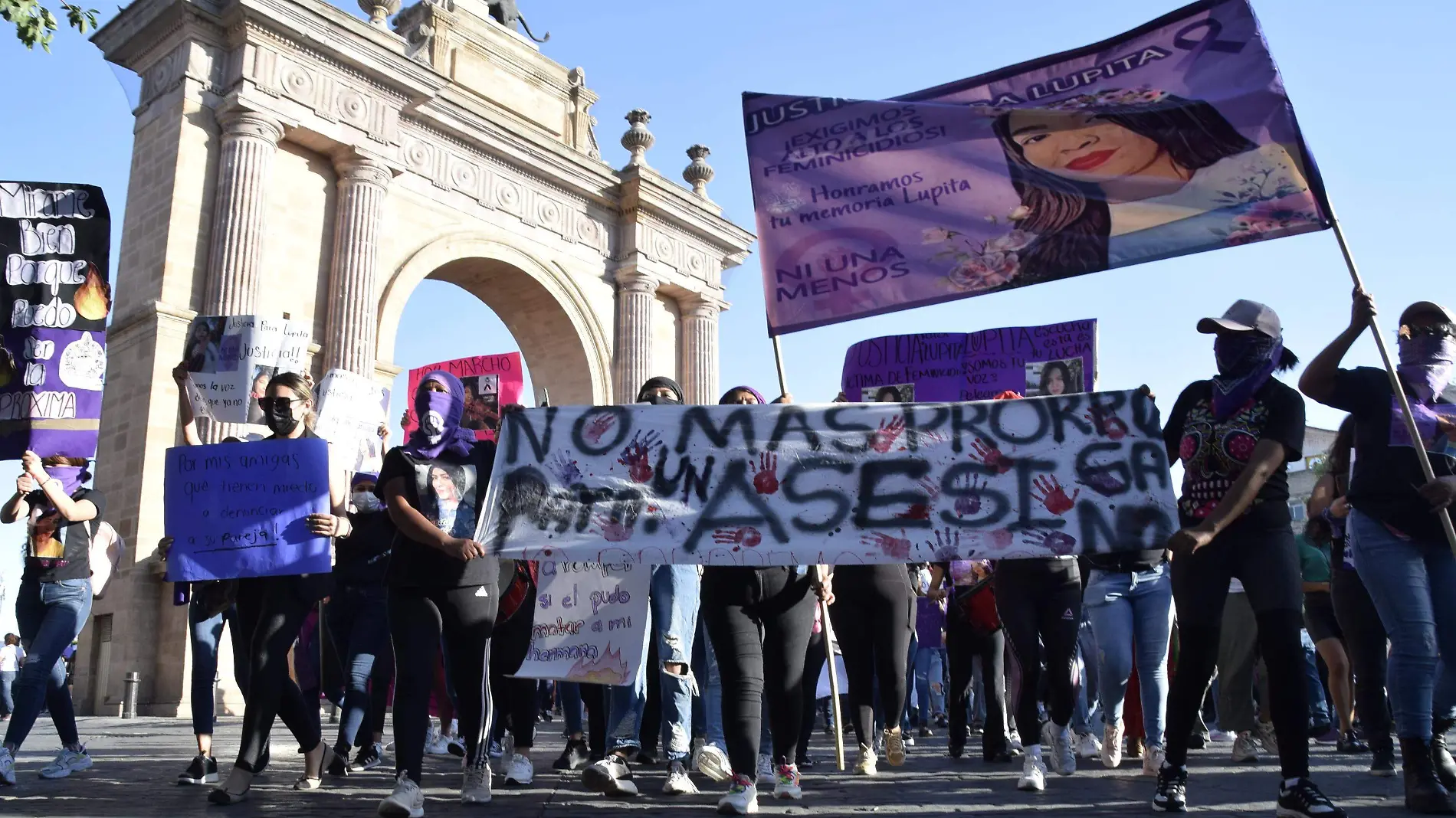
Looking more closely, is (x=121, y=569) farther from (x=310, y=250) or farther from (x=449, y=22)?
(x=449, y=22)

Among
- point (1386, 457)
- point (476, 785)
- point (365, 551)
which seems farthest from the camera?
point (365, 551)

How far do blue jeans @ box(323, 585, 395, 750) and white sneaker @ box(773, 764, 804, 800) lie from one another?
260cm

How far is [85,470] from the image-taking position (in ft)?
23.4

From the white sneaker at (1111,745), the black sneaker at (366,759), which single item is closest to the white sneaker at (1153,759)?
the white sneaker at (1111,745)

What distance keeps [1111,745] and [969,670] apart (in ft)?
5.93

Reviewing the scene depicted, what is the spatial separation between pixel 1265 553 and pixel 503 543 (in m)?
3.13

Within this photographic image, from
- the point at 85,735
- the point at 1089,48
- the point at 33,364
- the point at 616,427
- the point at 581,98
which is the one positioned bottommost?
the point at 85,735

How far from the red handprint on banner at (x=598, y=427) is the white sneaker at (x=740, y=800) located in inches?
67.3

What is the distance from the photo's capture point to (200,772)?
6.27 m

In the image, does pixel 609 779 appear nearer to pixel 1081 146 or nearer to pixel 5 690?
pixel 1081 146

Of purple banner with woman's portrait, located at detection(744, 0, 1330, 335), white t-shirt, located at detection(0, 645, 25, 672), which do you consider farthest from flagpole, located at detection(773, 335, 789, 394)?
white t-shirt, located at detection(0, 645, 25, 672)

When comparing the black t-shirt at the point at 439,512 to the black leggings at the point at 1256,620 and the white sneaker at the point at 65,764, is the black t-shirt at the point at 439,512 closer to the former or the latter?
the white sneaker at the point at 65,764

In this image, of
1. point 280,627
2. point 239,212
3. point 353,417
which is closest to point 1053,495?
point 280,627

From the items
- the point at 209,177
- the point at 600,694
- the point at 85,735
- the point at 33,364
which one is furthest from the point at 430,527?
the point at 209,177
